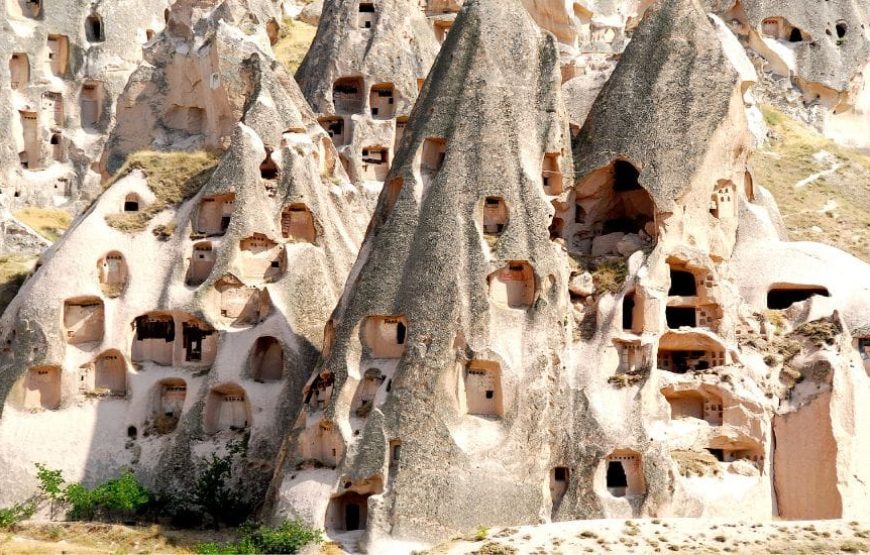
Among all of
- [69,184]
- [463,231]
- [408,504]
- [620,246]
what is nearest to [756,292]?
[620,246]

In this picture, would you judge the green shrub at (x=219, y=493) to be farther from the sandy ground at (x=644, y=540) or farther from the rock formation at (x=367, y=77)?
the rock formation at (x=367, y=77)

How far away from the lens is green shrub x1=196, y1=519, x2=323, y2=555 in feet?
118

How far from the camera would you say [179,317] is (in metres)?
44.0

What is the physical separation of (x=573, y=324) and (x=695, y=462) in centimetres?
441

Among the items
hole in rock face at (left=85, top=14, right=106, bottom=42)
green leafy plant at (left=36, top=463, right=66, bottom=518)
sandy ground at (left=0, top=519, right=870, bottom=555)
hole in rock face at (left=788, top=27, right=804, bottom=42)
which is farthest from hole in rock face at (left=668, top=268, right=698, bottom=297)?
hole in rock face at (left=85, top=14, right=106, bottom=42)

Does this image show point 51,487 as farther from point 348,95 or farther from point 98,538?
point 348,95

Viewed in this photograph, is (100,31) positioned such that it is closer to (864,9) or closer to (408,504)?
(864,9)

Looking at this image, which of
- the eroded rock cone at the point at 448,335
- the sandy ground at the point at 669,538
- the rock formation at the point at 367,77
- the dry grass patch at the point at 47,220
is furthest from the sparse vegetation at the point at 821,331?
the dry grass patch at the point at 47,220

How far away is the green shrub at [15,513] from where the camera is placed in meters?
40.5

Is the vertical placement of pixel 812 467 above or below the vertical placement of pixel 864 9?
below

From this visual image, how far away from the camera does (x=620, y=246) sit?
42.5 m

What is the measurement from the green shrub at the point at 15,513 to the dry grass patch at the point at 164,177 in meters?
8.30

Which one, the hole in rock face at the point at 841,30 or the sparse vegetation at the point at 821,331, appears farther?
the hole in rock face at the point at 841,30

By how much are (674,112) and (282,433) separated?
42.0 feet
